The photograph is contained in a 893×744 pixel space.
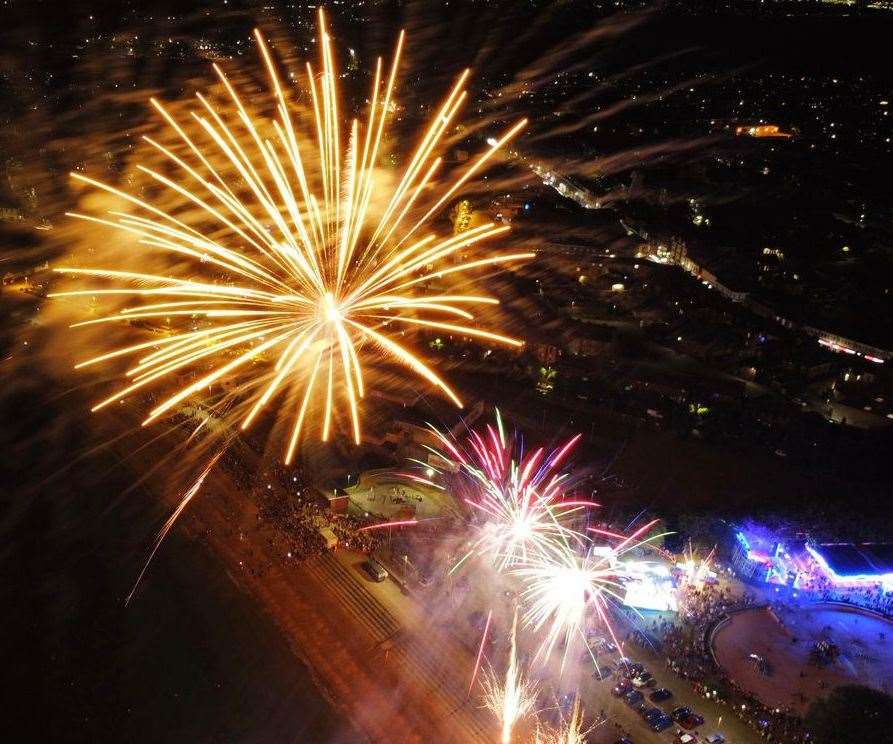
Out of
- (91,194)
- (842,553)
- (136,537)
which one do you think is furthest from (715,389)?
(91,194)

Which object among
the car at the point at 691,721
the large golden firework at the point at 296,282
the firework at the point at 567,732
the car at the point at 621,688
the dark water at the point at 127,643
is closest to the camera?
the firework at the point at 567,732

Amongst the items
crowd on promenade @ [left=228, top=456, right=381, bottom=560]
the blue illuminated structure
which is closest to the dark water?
crowd on promenade @ [left=228, top=456, right=381, bottom=560]

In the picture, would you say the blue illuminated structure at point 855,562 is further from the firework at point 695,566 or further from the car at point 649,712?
the car at point 649,712

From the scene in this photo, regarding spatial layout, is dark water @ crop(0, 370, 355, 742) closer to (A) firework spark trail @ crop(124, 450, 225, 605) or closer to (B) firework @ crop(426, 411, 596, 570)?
(A) firework spark trail @ crop(124, 450, 225, 605)

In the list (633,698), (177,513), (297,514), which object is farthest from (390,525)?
(633,698)

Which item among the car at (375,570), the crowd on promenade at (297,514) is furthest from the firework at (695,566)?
the crowd on promenade at (297,514)

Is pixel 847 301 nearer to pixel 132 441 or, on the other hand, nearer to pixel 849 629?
pixel 849 629
